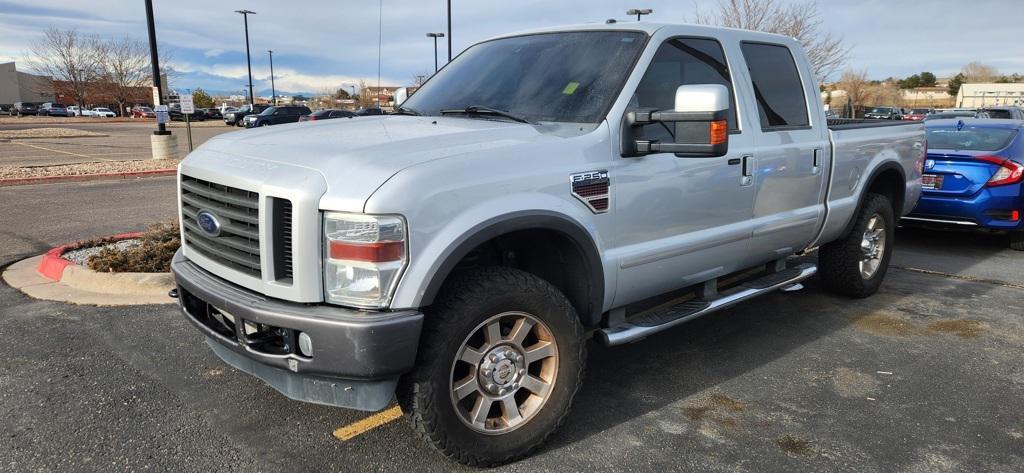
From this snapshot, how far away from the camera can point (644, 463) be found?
119 inches

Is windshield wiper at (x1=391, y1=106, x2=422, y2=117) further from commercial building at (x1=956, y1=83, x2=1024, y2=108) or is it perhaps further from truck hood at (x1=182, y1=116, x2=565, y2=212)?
commercial building at (x1=956, y1=83, x2=1024, y2=108)

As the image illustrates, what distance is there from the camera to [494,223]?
2752 mm

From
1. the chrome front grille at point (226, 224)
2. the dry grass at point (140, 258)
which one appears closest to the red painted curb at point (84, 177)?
the dry grass at point (140, 258)

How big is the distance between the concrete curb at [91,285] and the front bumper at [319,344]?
275cm

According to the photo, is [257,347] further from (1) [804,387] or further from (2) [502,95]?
(1) [804,387]

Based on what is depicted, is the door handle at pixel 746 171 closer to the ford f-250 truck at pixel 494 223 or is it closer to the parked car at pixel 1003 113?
the ford f-250 truck at pixel 494 223

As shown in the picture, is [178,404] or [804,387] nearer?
[178,404]

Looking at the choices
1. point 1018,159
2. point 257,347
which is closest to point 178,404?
point 257,347

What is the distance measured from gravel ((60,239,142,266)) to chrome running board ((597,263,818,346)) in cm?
472

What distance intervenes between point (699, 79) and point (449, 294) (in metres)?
2.10

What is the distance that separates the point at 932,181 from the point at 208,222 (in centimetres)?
764

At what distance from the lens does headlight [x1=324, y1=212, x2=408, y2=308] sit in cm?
247

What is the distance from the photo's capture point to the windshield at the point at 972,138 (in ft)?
25.5

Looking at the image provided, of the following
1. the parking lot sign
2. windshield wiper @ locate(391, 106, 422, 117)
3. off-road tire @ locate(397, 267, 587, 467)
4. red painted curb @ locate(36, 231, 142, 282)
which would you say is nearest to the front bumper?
off-road tire @ locate(397, 267, 587, 467)
